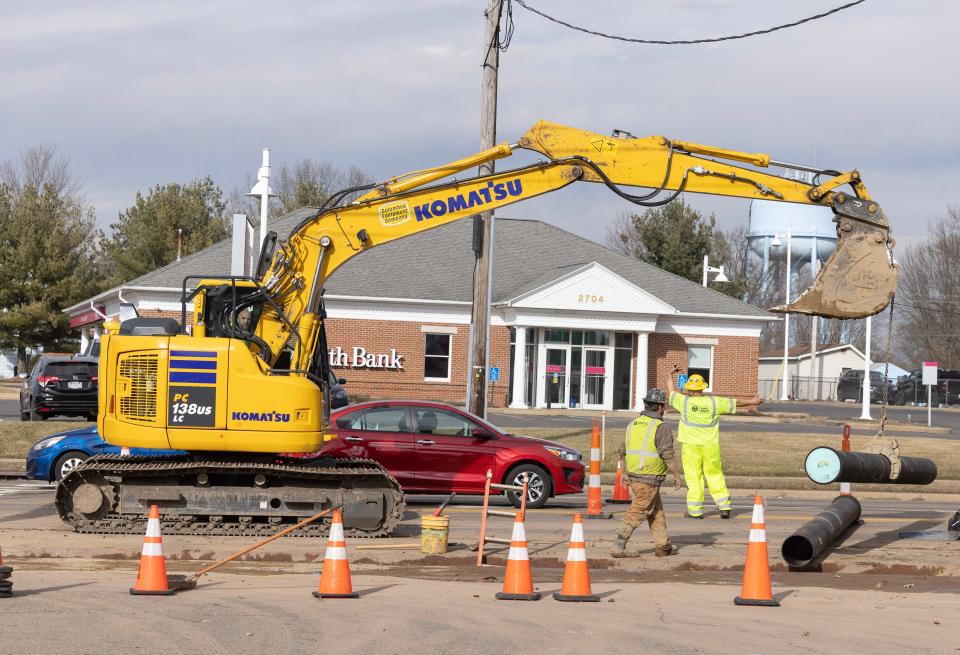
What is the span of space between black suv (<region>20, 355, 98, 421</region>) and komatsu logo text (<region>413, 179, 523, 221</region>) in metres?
15.2

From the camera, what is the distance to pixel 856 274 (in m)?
14.0

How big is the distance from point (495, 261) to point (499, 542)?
3599 centimetres

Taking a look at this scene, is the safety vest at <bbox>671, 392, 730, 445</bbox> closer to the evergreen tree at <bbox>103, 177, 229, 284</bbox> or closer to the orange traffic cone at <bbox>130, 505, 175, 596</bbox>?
the orange traffic cone at <bbox>130, 505, 175, 596</bbox>

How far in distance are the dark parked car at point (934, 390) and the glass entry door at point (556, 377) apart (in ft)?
99.0

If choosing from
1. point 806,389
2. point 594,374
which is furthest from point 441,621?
point 806,389

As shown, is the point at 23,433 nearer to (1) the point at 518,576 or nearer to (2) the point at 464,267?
(1) the point at 518,576

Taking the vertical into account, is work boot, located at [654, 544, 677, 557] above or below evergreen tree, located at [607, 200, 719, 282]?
below

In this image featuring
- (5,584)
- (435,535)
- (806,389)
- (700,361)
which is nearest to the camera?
(5,584)

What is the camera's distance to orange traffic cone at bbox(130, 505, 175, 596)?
9.95 metres

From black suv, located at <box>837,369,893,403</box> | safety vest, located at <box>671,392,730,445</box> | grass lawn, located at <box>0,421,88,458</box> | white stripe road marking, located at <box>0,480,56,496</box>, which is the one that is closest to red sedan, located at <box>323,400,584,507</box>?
safety vest, located at <box>671,392,730,445</box>

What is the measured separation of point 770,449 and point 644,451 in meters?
16.4

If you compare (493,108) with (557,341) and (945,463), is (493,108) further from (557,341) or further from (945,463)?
(557,341)

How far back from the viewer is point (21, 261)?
189 feet

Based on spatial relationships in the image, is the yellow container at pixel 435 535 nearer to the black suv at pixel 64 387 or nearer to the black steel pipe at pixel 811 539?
the black steel pipe at pixel 811 539
